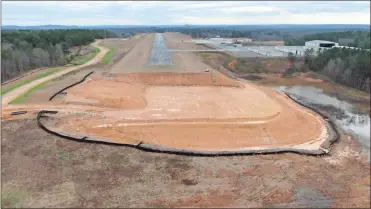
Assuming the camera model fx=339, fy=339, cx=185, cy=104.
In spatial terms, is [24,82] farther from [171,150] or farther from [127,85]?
[171,150]

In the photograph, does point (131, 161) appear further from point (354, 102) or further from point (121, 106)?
point (354, 102)

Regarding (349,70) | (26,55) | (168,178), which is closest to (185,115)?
(168,178)

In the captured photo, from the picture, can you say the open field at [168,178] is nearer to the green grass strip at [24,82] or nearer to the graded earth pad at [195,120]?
the graded earth pad at [195,120]

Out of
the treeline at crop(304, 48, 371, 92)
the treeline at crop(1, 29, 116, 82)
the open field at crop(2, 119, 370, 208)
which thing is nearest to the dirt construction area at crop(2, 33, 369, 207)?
the open field at crop(2, 119, 370, 208)

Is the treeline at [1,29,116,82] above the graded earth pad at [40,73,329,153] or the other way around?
above

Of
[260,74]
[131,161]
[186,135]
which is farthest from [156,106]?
[260,74]

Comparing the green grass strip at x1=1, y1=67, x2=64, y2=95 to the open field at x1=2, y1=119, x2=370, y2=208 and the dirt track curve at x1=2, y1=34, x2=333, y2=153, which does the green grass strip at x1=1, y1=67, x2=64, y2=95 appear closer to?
the dirt track curve at x1=2, y1=34, x2=333, y2=153

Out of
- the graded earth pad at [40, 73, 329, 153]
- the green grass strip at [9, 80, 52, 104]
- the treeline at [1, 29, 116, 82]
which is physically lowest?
the graded earth pad at [40, 73, 329, 153]
